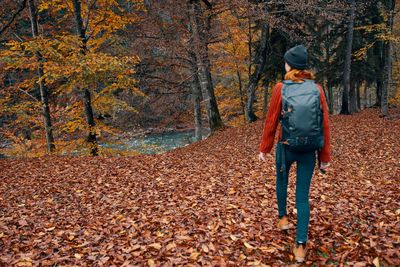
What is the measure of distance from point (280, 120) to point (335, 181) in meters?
4.55

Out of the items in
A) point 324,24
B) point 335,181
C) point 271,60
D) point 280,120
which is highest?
point 324,24

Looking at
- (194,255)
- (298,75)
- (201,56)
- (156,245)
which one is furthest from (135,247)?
(201,56)

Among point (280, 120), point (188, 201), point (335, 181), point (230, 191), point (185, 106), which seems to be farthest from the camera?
point (185, 106)

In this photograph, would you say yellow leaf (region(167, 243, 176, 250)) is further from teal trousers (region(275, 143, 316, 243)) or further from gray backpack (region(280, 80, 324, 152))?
gray backpack (region(280, 80, 324, 152))

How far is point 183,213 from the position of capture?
5.55 meters

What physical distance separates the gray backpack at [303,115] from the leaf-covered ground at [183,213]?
145 centimetres

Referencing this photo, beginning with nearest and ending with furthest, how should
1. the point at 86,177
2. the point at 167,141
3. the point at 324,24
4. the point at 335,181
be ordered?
1. the point at 335,181
2. the point at 86,177
3. the point at 324,24
4. the point at 167,141

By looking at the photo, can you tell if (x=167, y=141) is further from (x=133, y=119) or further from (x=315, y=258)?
(x=315, y=258)

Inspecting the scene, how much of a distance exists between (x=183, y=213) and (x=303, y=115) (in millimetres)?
2994

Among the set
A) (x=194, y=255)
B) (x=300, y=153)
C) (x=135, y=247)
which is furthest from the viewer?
(x=135, y=247)

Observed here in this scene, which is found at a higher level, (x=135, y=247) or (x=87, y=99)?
(x=87, y=99)

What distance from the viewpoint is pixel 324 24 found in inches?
1016

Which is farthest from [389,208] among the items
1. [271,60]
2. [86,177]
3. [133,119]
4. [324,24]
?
[324,24]

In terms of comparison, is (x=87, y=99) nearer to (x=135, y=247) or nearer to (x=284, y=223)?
(x=135, y=247)
